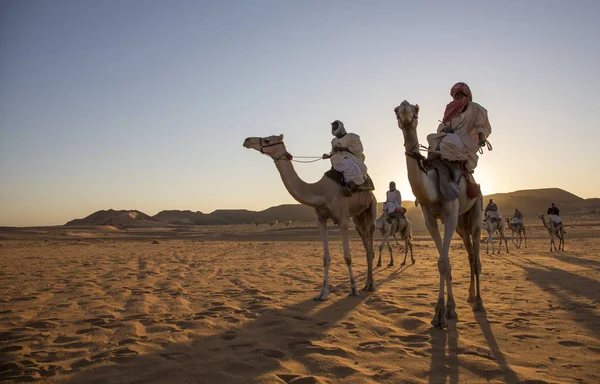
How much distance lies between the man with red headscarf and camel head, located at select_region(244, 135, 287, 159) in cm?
263

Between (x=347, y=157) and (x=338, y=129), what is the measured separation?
755mm

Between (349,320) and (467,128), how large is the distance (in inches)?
138

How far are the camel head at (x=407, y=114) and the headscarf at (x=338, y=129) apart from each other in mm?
3407

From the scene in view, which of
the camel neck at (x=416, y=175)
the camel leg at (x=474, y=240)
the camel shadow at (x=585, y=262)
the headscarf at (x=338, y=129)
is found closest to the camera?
the camel neck at (x=416, y=175)

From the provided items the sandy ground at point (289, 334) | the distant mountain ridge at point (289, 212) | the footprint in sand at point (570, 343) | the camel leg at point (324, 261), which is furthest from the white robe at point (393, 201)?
the distant mountain ridge at point (289, 212)

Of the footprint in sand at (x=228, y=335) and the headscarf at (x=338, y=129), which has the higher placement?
the headscarf at (x=338, y=129)

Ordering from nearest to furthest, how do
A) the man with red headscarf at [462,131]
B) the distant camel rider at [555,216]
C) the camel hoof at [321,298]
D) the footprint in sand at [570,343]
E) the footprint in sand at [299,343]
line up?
the footprint in sand at [570,343]
the footprint in sand at [299,343]
the man with red headscarf at [462,131]
the camel hoof at [321,298]
the distant camel rider at [555,216]

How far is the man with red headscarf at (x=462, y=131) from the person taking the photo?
6.20 metres

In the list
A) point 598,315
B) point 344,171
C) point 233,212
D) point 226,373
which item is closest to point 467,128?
point 344,171

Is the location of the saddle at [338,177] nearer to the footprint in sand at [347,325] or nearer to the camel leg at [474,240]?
the camel leg at [474,240]

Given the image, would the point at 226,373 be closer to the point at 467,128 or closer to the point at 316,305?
the point at 316,305

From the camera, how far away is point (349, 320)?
19.1 feet

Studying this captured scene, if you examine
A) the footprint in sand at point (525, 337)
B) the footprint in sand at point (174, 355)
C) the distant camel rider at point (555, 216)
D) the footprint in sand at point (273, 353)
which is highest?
the distant camel rider at point (555, 216)

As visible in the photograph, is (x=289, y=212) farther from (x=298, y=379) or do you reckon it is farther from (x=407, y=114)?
(x=298, y=379)
